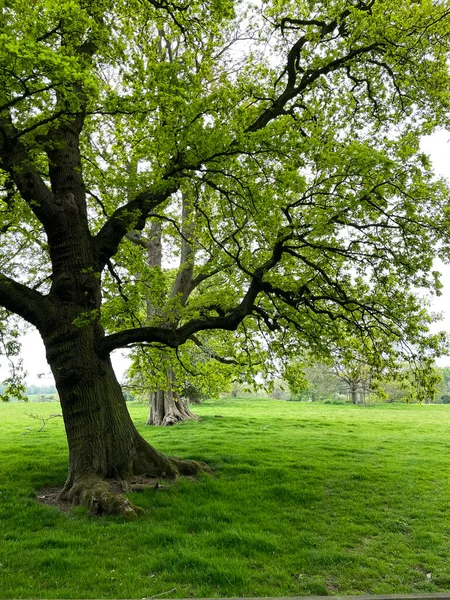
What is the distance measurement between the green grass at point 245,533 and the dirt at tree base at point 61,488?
0.27m

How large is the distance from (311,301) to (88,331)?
5868mm

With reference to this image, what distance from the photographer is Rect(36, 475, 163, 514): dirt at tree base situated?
8.75 m

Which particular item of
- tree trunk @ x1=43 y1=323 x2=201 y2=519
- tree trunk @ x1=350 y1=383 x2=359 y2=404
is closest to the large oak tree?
tree trunk @ x1=43 y1=323 x2=201 y2=519

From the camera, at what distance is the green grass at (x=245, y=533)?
5.70 metres

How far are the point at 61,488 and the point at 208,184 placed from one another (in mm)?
7830

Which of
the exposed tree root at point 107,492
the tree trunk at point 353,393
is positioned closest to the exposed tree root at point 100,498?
the exposed tree root at point 107,492

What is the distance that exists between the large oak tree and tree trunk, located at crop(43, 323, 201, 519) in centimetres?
3

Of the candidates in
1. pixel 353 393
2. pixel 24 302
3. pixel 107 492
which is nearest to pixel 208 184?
pixel 24 302

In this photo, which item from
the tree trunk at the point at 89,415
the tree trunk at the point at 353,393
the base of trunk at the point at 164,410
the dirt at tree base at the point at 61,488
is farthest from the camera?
the tree trunk at the point at 353,393

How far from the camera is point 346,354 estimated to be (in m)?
11.9

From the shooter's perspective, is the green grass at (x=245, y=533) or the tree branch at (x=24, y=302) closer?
the green grass at (x=245, y=533)

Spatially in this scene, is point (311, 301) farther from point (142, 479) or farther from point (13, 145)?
point (13, 145)

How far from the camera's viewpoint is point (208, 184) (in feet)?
Result: 32.9

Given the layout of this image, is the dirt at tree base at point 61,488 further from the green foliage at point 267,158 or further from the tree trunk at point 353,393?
the tree trunk at point 353,393
